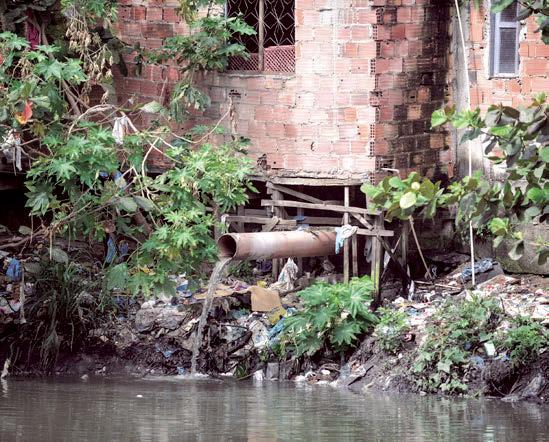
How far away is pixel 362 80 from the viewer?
13.2m

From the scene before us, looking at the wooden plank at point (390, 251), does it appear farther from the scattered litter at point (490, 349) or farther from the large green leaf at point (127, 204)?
the large green leaf at point (127, 204)

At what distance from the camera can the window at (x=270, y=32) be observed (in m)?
13.8

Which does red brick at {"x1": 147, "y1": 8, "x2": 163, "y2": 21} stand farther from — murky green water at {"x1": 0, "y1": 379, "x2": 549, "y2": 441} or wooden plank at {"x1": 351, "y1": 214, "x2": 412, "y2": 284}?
murky green water at {"x1": 0, "y1": 379, "x2": 549, "y2": 441}

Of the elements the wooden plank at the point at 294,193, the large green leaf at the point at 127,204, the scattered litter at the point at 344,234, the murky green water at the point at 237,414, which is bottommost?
the murky green water at the point at 237,414

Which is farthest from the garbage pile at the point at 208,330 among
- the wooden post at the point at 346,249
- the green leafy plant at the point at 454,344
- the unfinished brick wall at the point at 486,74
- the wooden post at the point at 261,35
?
the unfinished brick wall at the point at 486,74

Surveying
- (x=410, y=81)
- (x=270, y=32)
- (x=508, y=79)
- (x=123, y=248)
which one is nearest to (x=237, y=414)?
(x=123, y=248)

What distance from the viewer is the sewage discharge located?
12547 millimetres

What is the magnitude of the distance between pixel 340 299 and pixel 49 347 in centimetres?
291

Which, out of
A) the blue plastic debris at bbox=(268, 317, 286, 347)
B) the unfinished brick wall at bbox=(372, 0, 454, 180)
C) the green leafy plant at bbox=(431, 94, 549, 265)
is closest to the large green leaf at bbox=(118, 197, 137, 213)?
the blue plastic debris at bbox=(268, 317, 286, 347)

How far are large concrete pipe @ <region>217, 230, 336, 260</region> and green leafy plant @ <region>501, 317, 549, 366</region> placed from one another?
2538mm

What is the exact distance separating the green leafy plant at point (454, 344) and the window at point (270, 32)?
3522 millimetres

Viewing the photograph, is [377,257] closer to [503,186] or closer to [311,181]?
[311,181]

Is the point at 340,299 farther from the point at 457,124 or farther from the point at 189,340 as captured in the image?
the point at 457,124

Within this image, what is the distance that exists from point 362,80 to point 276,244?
198 cm
